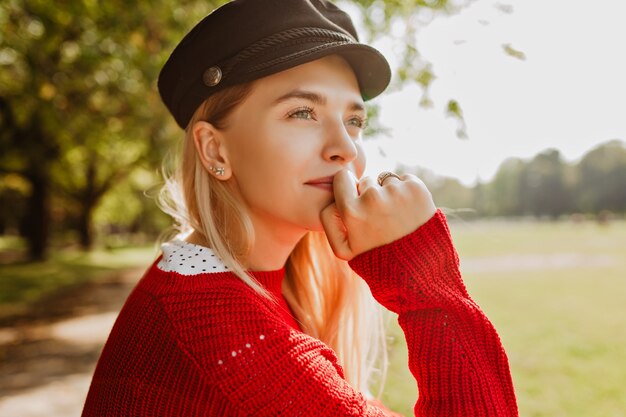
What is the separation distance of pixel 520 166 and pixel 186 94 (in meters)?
82.2

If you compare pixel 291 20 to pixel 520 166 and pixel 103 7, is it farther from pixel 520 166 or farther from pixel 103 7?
pixel 520 166

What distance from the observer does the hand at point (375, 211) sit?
1.69m

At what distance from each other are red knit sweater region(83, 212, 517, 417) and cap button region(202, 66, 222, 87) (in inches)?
24.3

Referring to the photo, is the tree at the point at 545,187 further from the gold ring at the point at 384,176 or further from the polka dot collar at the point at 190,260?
the polka dot collar at the point at 190,260

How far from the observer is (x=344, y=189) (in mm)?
1809

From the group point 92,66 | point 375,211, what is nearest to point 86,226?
point 92,66

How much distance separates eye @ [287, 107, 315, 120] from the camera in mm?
1936

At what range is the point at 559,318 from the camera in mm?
11602

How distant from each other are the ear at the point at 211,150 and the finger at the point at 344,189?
446 millimetres

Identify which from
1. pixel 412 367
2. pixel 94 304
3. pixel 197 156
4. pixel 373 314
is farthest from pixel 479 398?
pixel 94 304

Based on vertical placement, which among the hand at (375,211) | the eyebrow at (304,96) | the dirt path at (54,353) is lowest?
the dirt path at (54,353)

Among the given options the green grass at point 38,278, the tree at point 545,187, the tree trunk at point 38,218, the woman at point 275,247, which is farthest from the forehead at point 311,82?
the tree at point 545,187

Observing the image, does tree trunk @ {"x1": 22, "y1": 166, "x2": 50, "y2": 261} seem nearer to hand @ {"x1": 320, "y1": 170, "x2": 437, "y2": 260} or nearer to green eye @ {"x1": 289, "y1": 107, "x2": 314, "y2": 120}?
green eye @ {"x1": 289, "y1": 107, "x2": 314, "y2": 120}

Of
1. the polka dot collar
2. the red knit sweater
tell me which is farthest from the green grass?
the red knit sweater
